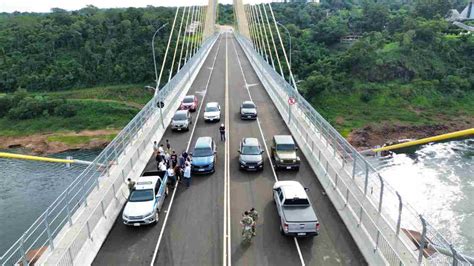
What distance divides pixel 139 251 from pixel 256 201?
5973mm

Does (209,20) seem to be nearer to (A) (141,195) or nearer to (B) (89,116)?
(B) (89,116)

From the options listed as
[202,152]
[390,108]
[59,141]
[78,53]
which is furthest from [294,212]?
[78,53]

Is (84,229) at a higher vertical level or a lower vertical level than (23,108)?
higher

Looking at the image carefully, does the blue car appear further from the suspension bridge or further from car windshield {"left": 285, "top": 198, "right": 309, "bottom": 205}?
car windshield {"left": 285, "top": 198, "right": 309, "bottom": 205}

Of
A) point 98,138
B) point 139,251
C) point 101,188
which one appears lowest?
point 98,138

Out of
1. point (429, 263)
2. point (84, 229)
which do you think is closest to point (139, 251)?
point (84, 229)

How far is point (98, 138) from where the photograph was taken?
215 ft

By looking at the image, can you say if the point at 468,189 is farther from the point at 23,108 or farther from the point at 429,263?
the point at 23,108

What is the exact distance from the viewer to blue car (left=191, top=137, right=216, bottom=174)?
22.2 meters

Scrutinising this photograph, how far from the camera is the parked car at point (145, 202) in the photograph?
16.8 meters

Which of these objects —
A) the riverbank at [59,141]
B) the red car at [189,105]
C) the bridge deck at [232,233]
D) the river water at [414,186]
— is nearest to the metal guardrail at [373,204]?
the bridge deck at [232,233]

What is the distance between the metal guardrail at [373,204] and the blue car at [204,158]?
561 centimetres

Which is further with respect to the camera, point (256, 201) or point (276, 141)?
point (276, 141)

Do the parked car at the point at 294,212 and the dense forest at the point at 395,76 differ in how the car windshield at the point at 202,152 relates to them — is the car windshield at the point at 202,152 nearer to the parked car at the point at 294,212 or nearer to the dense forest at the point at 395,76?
the parked car at the point at 294,212
